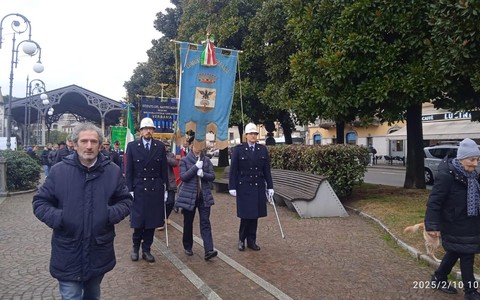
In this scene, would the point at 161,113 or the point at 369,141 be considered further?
the point at 369,141

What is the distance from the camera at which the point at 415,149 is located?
42.9 ft

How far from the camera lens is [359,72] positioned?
11008 millimetres

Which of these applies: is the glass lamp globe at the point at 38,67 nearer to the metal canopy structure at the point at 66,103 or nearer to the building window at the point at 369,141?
the metal canopy structure at the point at 66,103

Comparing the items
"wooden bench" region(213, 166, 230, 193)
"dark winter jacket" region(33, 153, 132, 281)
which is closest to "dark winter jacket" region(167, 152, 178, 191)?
"dark winter jacket" region(33, 153, 132, 281)

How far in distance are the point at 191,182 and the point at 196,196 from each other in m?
0.23

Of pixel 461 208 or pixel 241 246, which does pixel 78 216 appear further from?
pixel 241 246

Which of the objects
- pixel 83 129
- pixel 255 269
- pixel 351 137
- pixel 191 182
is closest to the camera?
pixel 83 129

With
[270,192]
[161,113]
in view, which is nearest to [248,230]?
[270,192]

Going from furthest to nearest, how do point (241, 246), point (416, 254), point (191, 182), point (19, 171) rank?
point (19, 171), point (241, 246), point (191, 182), point (416, 254)

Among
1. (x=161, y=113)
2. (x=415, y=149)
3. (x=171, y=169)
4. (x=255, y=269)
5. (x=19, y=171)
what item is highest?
(x=161, y=113)

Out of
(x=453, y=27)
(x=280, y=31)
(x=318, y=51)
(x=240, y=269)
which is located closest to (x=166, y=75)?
(x=280, y=31)

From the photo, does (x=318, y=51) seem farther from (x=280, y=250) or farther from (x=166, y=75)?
(x=166, y=75)

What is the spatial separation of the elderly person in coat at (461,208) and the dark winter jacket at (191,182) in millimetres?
3192

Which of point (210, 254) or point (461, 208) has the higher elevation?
point (461, 208)
